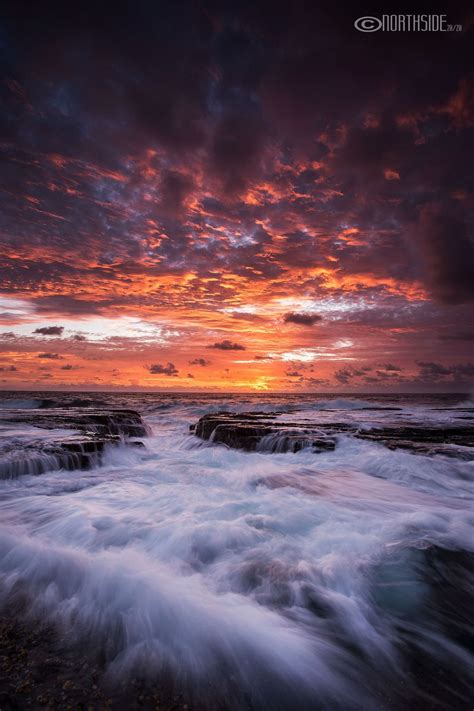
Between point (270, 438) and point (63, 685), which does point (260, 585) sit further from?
point (270, 438)

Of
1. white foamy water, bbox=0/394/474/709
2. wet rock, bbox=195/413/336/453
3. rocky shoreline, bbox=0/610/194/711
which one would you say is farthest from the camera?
wet rock, bbox=195/413/336/453

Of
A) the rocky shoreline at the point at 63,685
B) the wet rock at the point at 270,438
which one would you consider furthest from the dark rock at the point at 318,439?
the rocky shoreline at the point at 63,685

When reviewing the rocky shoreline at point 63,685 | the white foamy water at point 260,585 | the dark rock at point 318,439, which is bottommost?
the dark rock at point 318,439

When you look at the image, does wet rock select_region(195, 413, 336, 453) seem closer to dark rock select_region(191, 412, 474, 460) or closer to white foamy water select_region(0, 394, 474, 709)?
dark rock select_region(191, 412, 474, 460)

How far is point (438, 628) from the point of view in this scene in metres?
3.03

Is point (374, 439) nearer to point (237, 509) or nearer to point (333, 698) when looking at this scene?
point (237, 509)

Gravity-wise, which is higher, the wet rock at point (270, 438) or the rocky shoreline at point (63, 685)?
the rocky shoreline at point (63, 685)

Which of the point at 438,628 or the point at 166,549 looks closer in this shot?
the point at 438,628

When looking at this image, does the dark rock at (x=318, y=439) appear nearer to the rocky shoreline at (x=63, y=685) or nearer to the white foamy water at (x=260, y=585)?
the white foamy water at (x=260, y=585)

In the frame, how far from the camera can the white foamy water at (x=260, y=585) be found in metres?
2.41

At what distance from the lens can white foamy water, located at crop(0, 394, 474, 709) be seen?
2414 millimetres

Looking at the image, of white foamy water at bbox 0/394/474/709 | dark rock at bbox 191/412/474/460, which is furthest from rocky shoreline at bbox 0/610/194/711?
dark rock at bbox 191/412/474/460

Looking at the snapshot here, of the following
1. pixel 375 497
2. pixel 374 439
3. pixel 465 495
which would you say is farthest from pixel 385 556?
pixel 374 439

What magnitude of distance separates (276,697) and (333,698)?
37cm
